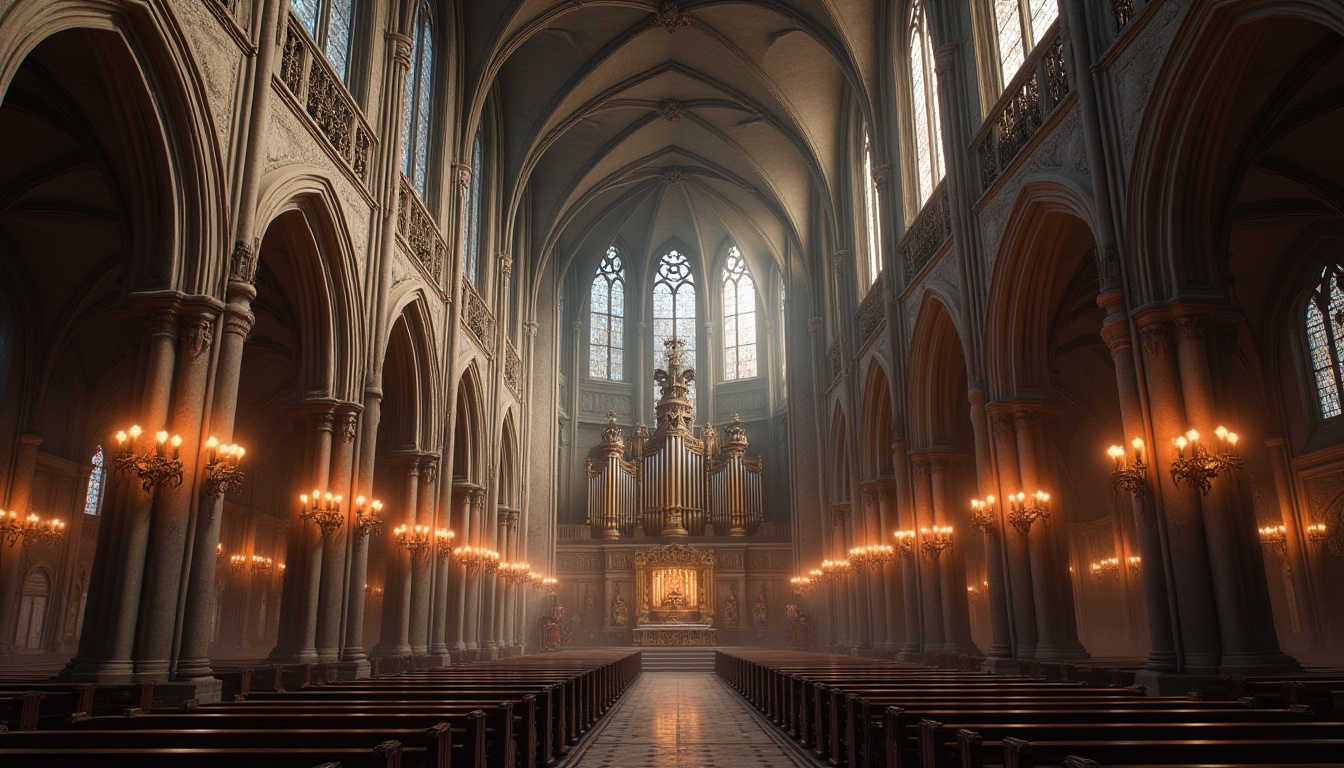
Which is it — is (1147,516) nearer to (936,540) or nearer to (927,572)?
(936,540)

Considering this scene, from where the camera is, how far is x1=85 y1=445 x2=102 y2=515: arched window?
2558 centimetres

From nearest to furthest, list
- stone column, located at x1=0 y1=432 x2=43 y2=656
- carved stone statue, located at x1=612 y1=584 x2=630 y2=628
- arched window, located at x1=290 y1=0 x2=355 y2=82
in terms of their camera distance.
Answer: arched window, located at x1=290 y1=0 x2=355 y2=82 → stone column, located at x1=0 y1=432 x2=43 y2=656 → carved stone statue, located at x1=612 y1=584 x2=630 y2=628

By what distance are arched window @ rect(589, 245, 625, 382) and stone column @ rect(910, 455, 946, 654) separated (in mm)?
23088

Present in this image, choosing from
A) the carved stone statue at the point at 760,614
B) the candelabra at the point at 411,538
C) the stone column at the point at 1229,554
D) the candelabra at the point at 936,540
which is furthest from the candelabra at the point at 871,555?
the stone column at the point at 1229,554

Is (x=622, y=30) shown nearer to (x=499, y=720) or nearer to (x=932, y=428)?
(x=932, y=428)

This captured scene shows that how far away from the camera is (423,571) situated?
20.4m

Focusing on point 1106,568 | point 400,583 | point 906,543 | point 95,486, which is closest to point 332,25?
point 400,583

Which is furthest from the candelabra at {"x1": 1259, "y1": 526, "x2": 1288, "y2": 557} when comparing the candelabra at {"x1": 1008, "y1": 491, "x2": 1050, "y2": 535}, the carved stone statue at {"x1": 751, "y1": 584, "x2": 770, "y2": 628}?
the carved stone statue at {"x1": 751, "y1": 584, "x2": 770, "y2": 628}

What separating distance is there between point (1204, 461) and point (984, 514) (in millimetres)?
5837

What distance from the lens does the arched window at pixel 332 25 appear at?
15.9 metres

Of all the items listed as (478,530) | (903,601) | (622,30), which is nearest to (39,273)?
(478,530)

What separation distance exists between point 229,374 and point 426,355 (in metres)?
9.69

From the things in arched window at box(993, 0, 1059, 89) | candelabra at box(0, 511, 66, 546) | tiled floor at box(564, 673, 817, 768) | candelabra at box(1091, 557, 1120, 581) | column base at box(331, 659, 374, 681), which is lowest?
tiled floor at box(564, 673, 817, 768)

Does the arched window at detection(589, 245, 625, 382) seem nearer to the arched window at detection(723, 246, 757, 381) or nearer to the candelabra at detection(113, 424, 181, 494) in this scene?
the arched window at detection(723, 246, 757, 381)
